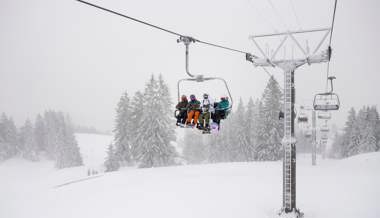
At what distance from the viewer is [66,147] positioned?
6512 cm

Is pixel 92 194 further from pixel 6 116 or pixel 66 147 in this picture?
pixel 6 116

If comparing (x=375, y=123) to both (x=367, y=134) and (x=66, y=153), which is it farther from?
(x=66, y=153)

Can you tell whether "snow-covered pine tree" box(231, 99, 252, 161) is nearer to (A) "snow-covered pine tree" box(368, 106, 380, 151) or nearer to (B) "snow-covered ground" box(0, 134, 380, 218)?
(B) "snow-covered ground" box(0, 134, 380, 218)

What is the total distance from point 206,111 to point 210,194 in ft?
34.0

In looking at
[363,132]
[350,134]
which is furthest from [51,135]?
[363,132]

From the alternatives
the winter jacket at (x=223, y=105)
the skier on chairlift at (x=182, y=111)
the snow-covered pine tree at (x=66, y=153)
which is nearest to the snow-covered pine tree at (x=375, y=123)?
the winter jacket at (x=223, y=105)

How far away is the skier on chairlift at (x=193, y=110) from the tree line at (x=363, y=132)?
45.7 meters

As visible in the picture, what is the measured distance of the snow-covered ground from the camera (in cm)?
1612

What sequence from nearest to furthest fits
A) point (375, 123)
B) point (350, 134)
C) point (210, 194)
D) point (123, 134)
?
point (210, 194), point (123, 134), point (375, 123), point (350, 134)

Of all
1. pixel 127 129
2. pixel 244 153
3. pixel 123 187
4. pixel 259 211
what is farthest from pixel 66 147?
pixel 259 211

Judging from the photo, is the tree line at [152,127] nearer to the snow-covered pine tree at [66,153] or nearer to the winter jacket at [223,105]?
the winter jacket at [223,105]

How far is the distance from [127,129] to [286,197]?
3223cm

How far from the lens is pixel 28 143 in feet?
234

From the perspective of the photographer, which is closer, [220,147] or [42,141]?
[220,147]
